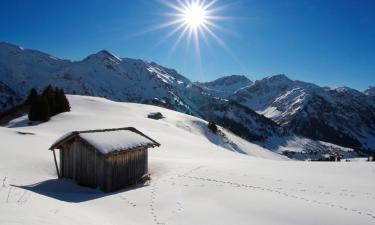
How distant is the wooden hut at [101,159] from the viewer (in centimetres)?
2198

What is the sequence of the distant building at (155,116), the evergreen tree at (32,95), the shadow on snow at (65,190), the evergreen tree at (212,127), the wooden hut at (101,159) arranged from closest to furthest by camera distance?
the shadow on snow at (65,190) < the wooden hut at (101,159) < the evergreen tree at (32,95) < the distant building at (155,116) < the evergreen tree at (212,127)

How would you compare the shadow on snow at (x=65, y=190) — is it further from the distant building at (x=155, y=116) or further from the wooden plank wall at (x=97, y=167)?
the distant building at (x=155, y=116)

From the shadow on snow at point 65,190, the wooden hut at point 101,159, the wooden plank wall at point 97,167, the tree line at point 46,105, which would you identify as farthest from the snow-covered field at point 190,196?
the tree line at point 46,105

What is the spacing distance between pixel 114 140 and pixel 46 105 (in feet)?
125

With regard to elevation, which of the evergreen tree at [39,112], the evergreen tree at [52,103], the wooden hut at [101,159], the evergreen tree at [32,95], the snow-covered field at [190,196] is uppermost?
the evergreen tree at [32,95]

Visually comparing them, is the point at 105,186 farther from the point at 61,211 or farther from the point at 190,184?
the point at 61,211

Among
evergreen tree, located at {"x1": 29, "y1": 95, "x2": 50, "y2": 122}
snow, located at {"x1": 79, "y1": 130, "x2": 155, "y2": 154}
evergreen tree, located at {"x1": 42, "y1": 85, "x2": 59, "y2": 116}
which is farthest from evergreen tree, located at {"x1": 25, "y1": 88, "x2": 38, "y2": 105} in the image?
snow, located at {"x1": 79, "y1": 130, "x2": 155, "y2": 154}

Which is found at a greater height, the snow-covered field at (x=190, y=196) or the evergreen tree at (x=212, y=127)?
the evergreen tree at (x=212, y=127)

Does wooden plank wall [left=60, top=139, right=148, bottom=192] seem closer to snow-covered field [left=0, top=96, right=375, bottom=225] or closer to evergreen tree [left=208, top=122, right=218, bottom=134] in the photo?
snow-covered field [left=0, top=96, right=375, bottom=225]

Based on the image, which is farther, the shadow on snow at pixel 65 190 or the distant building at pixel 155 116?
the distant building at pixel 155 116

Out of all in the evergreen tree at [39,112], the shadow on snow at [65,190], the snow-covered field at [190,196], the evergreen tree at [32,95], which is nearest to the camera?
the snow-covered field at [190,196]

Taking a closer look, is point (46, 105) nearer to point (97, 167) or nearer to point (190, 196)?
point (97, 167)

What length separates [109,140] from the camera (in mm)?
23297

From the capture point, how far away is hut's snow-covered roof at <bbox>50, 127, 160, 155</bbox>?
72.4 feet
